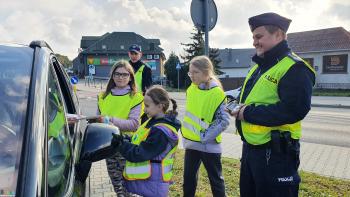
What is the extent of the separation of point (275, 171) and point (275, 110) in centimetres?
45

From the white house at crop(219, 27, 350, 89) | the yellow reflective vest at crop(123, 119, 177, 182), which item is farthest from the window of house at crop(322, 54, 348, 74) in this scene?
the yellow reflective vest at crop(123, 119, 177, 182)

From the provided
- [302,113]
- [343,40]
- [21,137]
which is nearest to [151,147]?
[302,113]

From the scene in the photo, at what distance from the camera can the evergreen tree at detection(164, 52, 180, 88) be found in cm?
Result: 4562

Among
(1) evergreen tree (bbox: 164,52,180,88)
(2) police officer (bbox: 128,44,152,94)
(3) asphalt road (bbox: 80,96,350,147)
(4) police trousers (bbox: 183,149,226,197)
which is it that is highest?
(1) evergreen tree (bbox: 164,52,180,88)

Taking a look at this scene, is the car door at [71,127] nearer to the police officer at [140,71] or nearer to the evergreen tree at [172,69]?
the police officer at [140,71]

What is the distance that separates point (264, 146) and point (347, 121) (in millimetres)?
12478

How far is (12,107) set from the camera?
5.64 feet

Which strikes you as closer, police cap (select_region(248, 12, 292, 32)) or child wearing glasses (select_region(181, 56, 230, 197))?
police cap (select_region(248, 12, 292, 32))

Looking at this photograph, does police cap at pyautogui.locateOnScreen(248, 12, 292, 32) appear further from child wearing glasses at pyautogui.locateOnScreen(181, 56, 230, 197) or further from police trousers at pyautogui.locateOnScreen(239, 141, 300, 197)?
child wearing glasses at pyautogui.locateOnScreen(181, 56, 230, 197)

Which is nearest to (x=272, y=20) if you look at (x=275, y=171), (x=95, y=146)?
(x=275, y=171)

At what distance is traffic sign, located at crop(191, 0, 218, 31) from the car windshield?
3345 mm

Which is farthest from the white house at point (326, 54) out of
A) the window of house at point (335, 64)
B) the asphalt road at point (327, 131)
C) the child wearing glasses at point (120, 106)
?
the child wearing glasses at point (120, 106)

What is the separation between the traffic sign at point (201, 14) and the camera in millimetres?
5199

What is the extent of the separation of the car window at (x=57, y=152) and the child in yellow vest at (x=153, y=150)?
2.36ft
